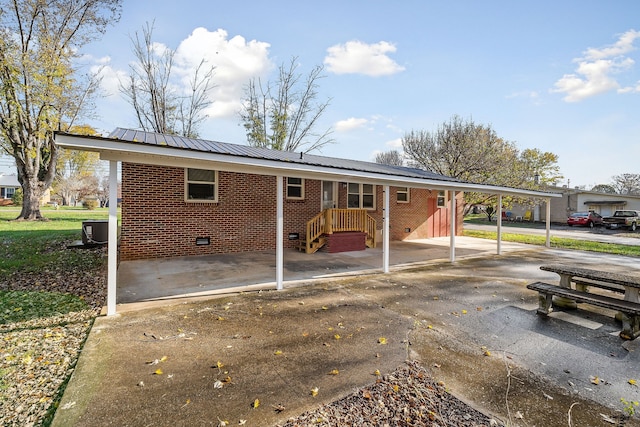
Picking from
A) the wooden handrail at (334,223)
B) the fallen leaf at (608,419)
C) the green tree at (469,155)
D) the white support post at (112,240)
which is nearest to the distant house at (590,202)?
the green tree at (469,155)

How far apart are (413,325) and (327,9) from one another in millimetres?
8666

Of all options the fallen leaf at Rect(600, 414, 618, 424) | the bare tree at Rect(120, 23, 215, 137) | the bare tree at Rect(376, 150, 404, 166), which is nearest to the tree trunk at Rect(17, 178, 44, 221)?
the bare tree at Rect(120, 23, 215, 137)

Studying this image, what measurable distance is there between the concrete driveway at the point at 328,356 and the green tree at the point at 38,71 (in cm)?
1800

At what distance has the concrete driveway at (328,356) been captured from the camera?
2.47m

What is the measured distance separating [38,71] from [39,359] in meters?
19.1

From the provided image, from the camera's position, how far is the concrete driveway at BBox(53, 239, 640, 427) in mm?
2473

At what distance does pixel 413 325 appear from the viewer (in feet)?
14.0

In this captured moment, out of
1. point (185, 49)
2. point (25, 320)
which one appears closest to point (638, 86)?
point (25, 320)

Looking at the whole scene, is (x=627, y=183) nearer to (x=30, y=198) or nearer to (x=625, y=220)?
(x=625, y=220)

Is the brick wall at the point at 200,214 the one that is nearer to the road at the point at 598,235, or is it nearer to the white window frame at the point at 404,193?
the white window frame at the point at 404,193

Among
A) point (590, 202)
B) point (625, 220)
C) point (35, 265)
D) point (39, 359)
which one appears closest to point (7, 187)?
point (35, 265)

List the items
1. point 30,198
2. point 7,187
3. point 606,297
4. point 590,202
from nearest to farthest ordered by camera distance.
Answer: point 606,297
point 30,198
point 590,202
point 7,187

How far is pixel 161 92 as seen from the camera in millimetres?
21578

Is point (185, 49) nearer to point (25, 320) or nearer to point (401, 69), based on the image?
point (401, 69)
